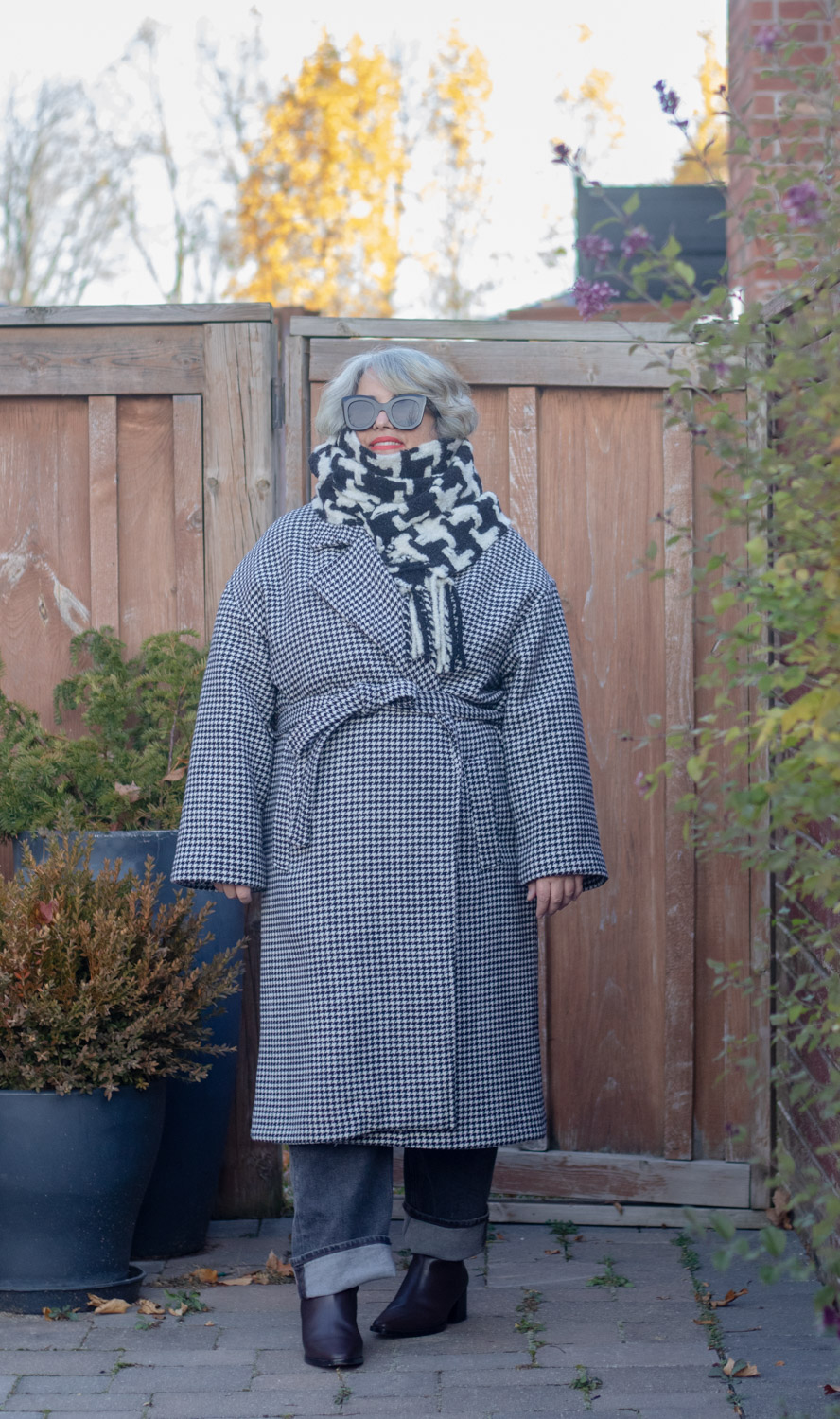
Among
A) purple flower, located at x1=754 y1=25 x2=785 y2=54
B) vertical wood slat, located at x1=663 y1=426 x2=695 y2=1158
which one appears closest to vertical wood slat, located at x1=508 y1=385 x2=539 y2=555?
vertical wood slat, located at x1=663 y1=426 x2=695 y2=1158

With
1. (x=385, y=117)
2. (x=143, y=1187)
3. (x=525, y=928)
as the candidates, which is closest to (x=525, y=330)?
(x=525, y=928)

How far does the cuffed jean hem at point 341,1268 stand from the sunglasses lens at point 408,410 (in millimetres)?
1613

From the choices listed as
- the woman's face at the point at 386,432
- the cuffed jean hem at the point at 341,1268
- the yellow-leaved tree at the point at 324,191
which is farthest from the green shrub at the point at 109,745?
the yellow-leaved tree at the point at 324,191

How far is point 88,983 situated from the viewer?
9.43ft

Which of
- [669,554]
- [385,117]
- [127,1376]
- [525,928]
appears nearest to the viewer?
[127,1376]

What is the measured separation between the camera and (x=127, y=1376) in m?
2.65

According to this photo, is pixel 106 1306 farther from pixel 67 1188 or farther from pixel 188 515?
pixel 188 515

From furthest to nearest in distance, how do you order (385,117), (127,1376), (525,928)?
(385,117) → (525,928) → (127,1376)

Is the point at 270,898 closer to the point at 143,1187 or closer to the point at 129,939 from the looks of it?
the point at 129,939

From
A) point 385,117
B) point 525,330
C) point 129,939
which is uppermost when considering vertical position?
point 385,117

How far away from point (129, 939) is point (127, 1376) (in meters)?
0.82

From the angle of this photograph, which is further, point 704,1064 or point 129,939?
point 704,1064

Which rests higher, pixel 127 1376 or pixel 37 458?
pixel 37 458

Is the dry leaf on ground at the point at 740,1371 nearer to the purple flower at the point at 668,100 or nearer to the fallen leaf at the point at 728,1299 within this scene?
the fallen leaf at the point at 728,1299
